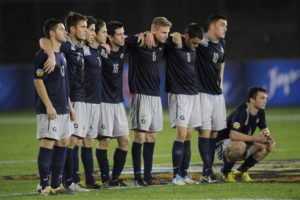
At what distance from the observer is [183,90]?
9547mm

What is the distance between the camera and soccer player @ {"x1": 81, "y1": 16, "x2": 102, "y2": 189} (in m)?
9.11

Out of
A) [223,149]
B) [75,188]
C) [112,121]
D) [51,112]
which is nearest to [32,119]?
[223,149]

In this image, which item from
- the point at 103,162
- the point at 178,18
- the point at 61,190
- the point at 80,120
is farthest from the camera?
the point at 178,18

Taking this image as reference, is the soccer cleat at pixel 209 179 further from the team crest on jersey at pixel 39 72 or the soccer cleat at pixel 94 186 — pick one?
the team crest on jersey at pixel 39 72

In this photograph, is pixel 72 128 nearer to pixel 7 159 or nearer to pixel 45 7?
pixel 7 159

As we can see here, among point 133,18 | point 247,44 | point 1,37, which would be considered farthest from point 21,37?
point 247,44

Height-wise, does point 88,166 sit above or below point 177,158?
below

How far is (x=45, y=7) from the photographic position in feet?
98.5

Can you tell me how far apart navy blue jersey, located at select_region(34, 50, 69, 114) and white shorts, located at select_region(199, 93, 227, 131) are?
7.43ft

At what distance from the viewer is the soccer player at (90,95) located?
9.11 m

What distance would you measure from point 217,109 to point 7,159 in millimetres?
4821

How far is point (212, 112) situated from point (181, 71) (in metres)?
0.83

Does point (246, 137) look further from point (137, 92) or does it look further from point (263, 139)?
point (137, 92)

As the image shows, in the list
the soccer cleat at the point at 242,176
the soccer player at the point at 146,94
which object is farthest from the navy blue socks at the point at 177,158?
the soccer cleat at the point at 242,176
